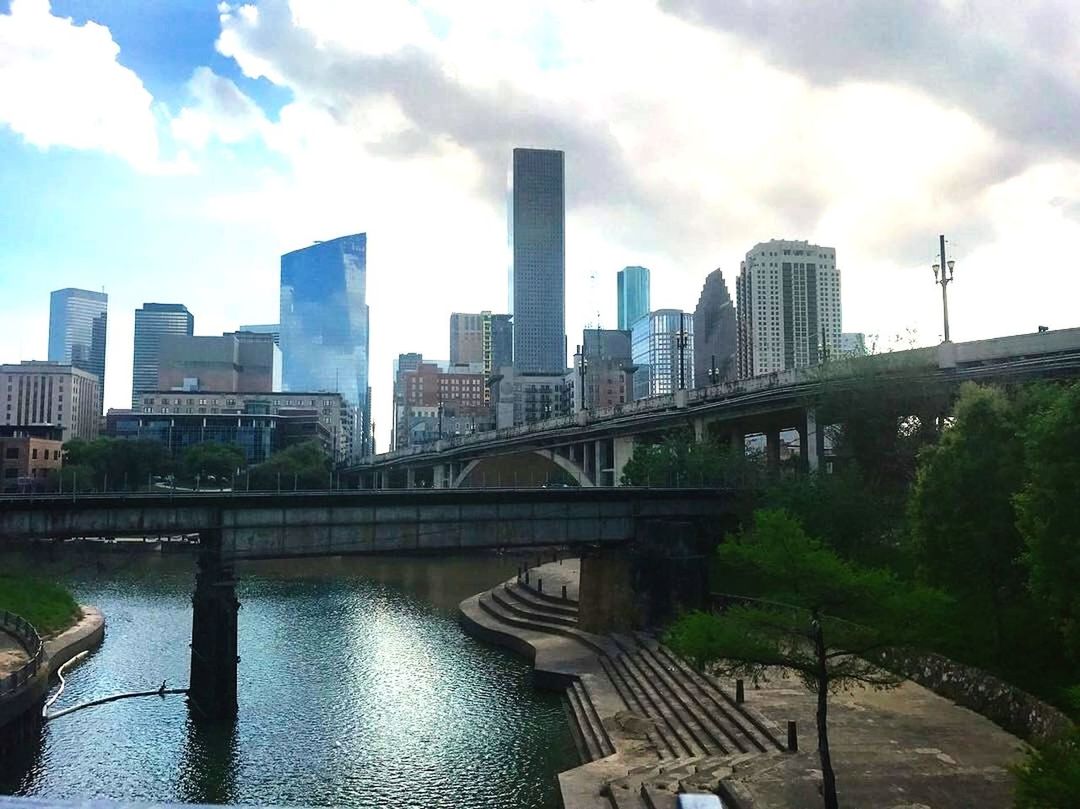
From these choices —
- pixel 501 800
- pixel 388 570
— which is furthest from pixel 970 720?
pixel 388 570

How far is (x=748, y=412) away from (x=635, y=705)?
121 ft

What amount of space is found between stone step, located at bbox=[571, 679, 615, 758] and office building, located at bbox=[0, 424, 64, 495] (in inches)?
3507

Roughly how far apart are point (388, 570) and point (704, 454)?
4199cm

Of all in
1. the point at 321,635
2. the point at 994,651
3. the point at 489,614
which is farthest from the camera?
the point at 489,614

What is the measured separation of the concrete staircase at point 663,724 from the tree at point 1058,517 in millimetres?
8315

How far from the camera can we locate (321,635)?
4903cm

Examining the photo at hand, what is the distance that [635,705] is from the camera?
31734 mm

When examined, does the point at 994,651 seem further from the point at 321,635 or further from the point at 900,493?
the point at 321,635

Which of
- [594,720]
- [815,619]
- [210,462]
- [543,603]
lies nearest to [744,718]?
[594,720]

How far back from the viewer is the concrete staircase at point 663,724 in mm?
21969

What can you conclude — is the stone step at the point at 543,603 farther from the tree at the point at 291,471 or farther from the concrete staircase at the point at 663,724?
the tree at the point at 291,471

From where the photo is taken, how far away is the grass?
4609 centimetres

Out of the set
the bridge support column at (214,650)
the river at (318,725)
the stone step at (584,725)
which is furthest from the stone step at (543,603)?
the bridge support column at (214,650)

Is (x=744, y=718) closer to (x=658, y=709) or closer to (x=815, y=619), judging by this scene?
(x=658, y=709)
